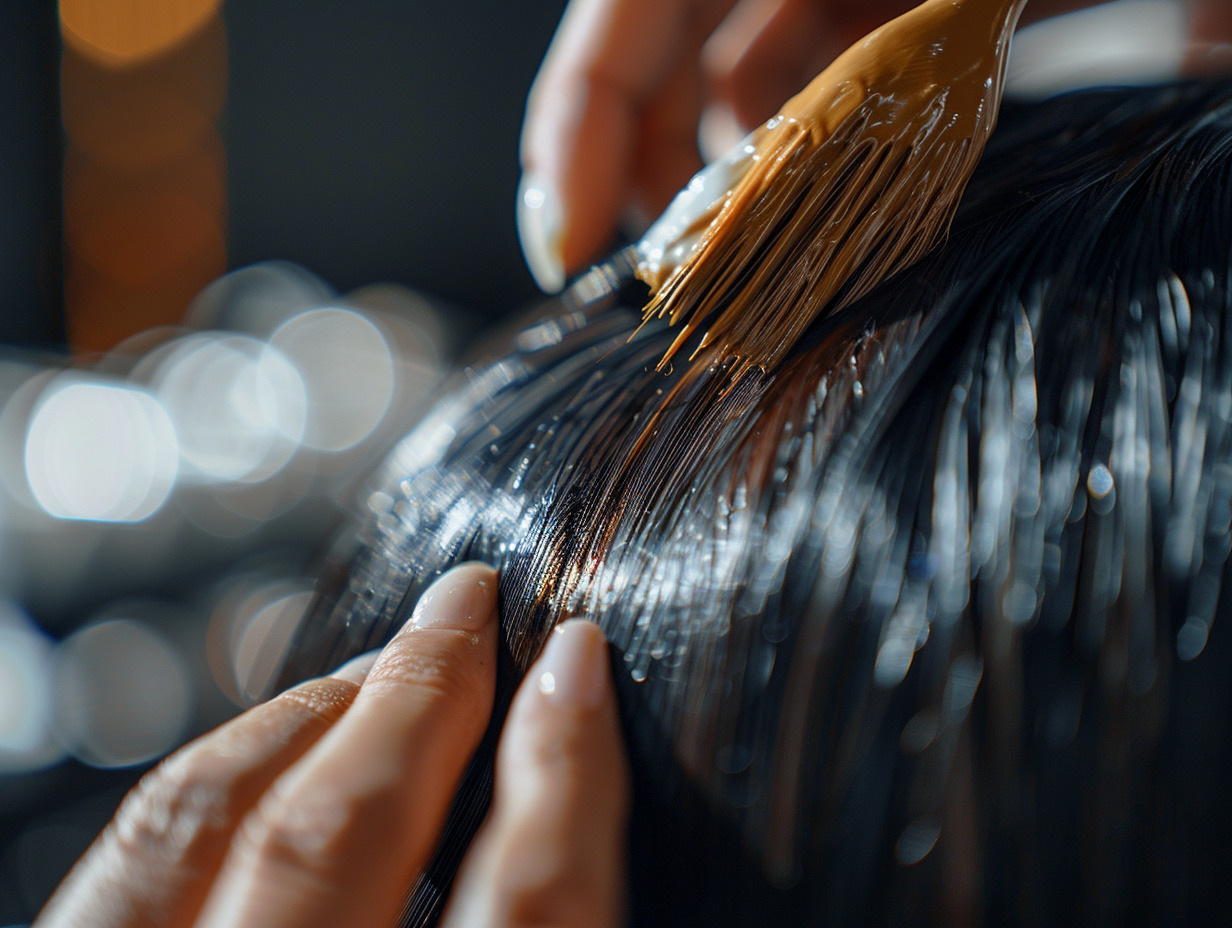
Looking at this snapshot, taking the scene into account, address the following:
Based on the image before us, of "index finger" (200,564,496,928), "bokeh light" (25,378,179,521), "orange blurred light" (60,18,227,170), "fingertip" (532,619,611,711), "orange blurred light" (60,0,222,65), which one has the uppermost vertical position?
"orange blurred light" (60,0,222,65)

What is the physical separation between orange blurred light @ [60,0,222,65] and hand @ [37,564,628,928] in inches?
52.7

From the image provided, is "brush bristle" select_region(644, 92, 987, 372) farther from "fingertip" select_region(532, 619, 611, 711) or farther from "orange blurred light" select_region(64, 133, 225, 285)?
"orange blurred light" select_region(64, 133, 225, 285)

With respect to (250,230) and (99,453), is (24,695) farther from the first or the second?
(250,230)

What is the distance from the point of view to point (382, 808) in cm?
18

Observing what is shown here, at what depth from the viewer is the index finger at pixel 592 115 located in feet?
1.26

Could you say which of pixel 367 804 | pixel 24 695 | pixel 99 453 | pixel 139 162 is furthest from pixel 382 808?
pixel 139 162

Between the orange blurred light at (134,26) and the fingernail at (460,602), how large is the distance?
4.32 ft

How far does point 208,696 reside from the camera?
0.65 m

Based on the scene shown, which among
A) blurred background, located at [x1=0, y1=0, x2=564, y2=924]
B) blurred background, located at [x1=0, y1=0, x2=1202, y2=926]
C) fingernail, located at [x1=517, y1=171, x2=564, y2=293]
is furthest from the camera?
blurred background, located at [x1=0, y1=0, x2=564, y2=924]

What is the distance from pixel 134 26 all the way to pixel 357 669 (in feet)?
4.47

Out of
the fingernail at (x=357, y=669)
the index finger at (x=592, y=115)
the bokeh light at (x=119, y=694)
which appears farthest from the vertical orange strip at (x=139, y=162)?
the fingernail at (x=357, y=669)

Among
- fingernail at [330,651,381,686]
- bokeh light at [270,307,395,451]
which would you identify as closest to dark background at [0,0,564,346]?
bokeh light at [270,307,395,451]

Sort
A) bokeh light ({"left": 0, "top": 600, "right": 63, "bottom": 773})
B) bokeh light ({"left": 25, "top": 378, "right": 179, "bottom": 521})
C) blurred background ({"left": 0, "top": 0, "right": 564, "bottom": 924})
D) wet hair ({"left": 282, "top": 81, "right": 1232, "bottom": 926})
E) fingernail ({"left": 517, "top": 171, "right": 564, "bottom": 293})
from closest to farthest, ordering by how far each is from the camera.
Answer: wet hair ({"left": 282, "top": 81, "right": 1232, "bottom": 926}), fingernail ({"left": 517, "top": 171, "right": 564, "bottom": 293}), bokeh light ({"left": 0, "top": 600, "right": 63, "bottom": 773}), bokeh light ({"left": 25, "top": 378, "right": 179, "bottom": 521}), blurred background ({"left": 0, "top": 0, "right": 564, "bottom": 924})

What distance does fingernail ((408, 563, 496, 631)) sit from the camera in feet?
0.70
